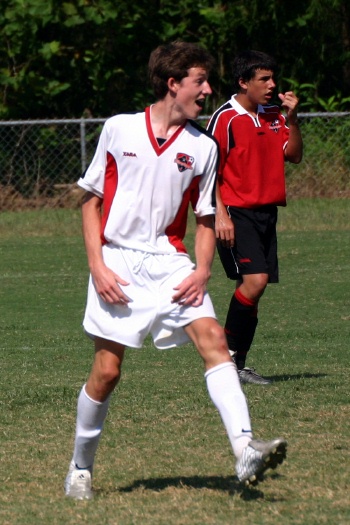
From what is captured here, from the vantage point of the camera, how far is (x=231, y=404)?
4.32 m

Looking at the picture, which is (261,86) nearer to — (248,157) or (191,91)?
(248,157)

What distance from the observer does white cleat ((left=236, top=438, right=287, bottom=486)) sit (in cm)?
413

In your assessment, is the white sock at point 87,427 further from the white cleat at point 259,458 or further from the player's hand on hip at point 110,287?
the white cleat at point 259,458

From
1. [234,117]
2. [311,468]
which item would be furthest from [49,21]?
[311,468]

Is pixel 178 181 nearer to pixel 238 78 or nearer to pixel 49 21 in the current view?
pixel 238 78

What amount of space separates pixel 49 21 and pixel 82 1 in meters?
0.70

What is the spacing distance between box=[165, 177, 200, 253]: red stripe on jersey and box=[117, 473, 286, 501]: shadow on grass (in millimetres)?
1039

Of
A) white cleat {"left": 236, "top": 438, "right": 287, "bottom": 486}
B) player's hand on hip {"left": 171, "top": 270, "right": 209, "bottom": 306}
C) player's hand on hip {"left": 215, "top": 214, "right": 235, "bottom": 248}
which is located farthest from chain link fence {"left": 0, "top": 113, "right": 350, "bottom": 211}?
white cleat {"left": 236, "top": 438, "right": 287, "bottom": 486}

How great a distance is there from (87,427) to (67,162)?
45.5 feet

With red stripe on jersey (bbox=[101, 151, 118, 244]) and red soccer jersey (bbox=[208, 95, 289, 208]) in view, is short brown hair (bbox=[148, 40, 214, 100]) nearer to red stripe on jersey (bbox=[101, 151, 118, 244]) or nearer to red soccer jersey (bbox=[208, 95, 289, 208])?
red stripe on jersey (bbox=[101, 151, 118, 244])

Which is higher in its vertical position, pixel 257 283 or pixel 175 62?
pixel 175 62

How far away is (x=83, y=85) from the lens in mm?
21234

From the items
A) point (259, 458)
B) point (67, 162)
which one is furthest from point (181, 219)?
point (67, 162)

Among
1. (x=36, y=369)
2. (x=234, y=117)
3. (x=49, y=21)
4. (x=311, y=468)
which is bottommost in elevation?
(x=49, y=21)
